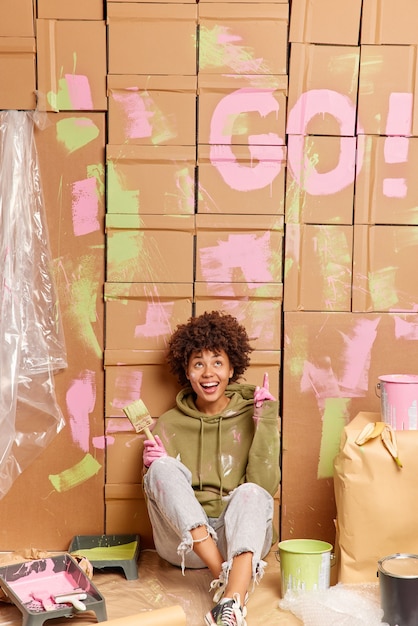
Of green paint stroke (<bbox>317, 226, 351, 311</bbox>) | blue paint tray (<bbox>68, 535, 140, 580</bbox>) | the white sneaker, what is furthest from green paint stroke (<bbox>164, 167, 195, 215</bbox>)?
the white sneaker

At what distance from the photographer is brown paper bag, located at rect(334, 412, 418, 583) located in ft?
7.16

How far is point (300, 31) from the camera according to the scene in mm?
2498

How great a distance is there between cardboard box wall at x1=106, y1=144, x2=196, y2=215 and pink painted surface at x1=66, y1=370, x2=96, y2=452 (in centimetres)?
55

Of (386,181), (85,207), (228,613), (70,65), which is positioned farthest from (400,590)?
(70,65)

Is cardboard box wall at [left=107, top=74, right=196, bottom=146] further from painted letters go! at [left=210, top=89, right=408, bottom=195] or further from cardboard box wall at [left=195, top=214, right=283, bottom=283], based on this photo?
cardboard box wall at [left=195, top=214, right=283, bottom=283]

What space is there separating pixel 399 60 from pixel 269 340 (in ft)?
3.18

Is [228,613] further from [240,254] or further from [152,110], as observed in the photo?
[152,110]

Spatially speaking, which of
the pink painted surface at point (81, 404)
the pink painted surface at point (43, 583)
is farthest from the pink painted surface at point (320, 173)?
the pink painted surface at point (43, 583)

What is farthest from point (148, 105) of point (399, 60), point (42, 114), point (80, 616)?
point (80, 616)

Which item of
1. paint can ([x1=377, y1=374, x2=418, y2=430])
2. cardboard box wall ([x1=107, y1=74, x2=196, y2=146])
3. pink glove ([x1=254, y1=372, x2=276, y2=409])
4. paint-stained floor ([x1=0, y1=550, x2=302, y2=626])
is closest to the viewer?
paint-stained floor ([x1=0, y1=550, x2=302, y2=626])

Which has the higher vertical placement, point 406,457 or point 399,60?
point 399,60

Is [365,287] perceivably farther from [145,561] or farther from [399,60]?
[145,561]

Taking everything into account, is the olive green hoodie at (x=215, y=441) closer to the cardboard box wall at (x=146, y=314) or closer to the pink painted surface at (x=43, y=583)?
the cardboard box wall at (x=146, y=314)

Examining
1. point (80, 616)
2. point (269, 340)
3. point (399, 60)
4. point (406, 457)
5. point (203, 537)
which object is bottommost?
point (80, 616)
